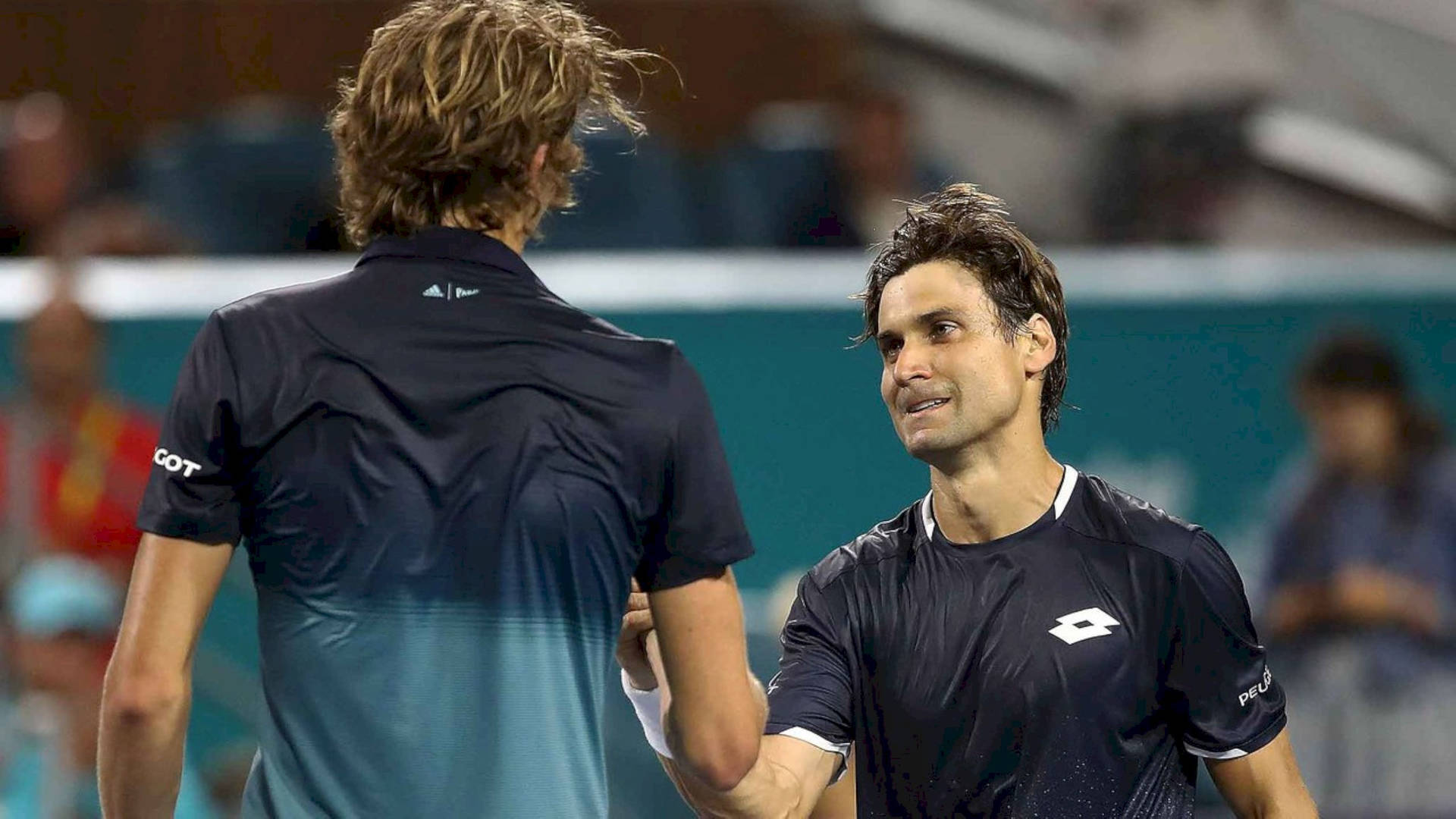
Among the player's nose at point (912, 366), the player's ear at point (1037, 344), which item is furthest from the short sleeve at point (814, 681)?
the player's ear at point (1037, 344)

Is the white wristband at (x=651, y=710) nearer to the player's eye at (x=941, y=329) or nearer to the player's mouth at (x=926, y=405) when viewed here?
the player's mouth at (x=926, y=405)

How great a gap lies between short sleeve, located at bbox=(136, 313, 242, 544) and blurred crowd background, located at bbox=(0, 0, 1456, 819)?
2886 millimetres

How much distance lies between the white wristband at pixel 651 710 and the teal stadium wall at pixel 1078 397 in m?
3.05

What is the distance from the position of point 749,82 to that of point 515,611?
6.34 metres

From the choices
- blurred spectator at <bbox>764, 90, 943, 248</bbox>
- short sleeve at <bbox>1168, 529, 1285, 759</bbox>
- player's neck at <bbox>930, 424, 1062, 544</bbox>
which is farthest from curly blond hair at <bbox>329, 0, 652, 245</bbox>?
blurred spectator at <bbox>764, 90, 943, 248</bbox>

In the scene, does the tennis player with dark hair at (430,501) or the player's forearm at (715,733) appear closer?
the tennis player with dark hair at (430,501)

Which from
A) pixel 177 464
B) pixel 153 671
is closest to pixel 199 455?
pixel 177 464

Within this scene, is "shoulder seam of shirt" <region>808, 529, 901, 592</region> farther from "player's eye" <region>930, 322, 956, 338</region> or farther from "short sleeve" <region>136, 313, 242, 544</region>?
"short sleeve" <region>136, 313, 242, 544</region>

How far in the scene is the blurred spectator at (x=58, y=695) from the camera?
493cm

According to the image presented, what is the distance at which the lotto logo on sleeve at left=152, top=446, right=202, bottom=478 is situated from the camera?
2.11 meters

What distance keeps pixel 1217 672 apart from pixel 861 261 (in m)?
3.72

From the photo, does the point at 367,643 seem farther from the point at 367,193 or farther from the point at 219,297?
the point at 219,297

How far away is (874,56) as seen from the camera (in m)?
8.41

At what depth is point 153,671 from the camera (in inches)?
81.8
